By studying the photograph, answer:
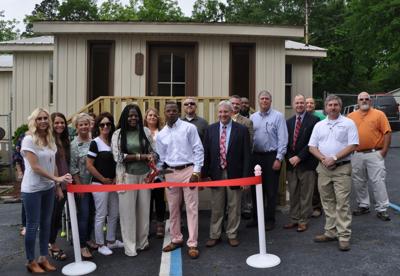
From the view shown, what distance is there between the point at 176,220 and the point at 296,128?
7.39 feet

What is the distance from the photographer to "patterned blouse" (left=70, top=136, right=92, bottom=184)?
506 cm

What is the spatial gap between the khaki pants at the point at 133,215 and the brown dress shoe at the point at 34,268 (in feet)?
3.30

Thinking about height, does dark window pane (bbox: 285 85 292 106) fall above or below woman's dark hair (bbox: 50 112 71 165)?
above

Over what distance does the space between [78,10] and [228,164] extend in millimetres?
48763

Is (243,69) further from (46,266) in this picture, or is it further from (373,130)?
(46,266)

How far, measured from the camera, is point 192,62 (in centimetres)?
980

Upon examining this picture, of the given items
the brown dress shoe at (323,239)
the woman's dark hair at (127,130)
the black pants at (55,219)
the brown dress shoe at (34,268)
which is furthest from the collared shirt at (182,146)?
the brown dress shoe at (34,268)

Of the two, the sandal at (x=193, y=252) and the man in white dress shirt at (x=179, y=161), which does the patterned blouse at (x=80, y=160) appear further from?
the sandal at (x=193, y=252)

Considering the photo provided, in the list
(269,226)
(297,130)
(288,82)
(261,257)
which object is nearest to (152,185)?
(261,257)

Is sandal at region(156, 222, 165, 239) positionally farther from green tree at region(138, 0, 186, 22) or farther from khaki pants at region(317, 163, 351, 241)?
green tree at region(138, 0, 186, 22)

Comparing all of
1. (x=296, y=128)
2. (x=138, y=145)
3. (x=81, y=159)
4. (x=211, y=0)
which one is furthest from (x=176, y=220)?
(x=211, y=0)

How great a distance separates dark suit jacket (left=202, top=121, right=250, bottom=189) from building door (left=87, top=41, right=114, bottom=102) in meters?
4.99

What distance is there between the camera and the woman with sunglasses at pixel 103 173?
501 cm

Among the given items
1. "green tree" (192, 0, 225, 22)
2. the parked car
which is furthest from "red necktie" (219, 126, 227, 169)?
"green tree" (192, 0, 225, 22)
